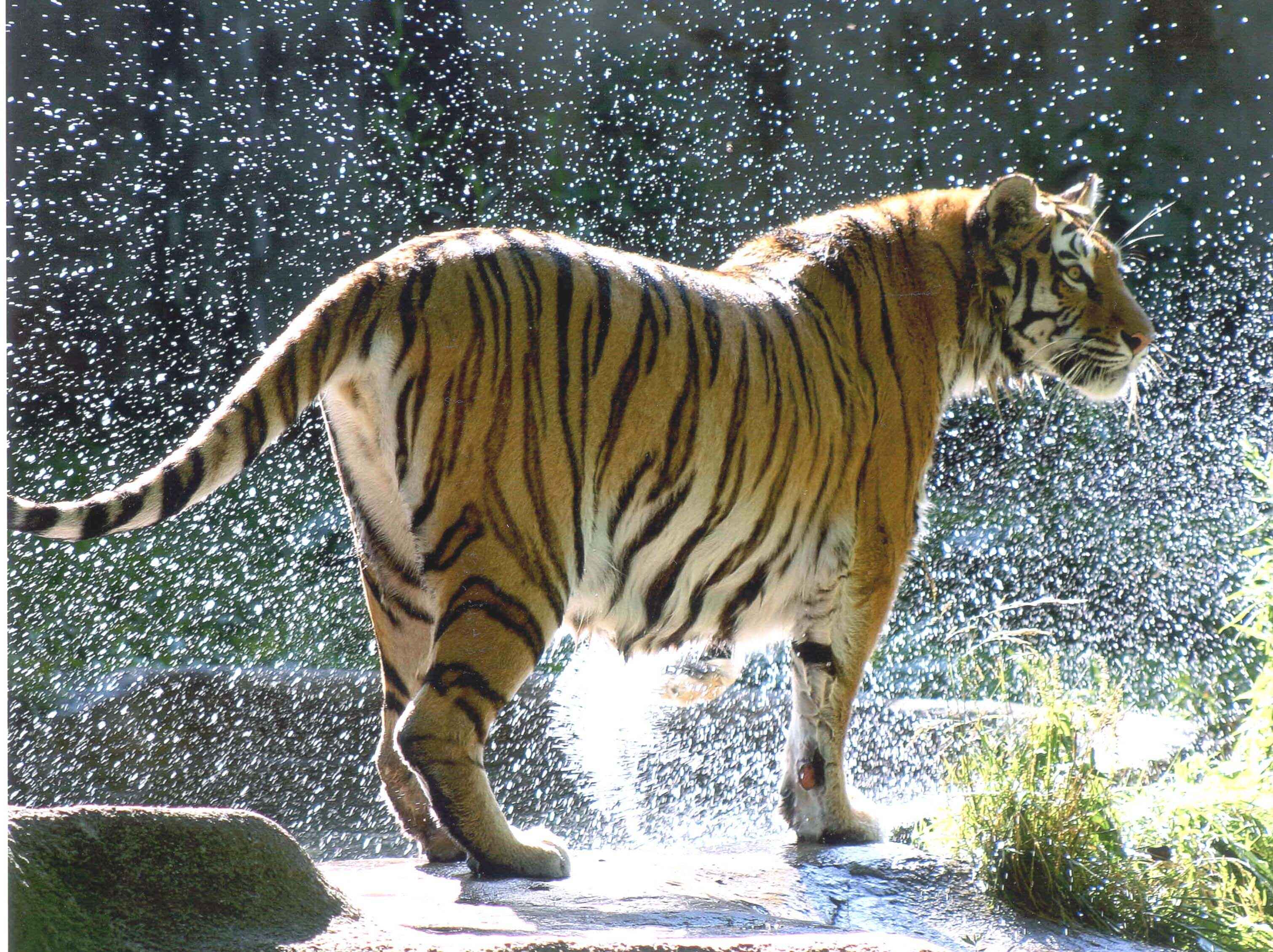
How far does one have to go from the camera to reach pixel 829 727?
259 cm

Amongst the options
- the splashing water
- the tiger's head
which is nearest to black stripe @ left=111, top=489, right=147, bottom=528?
the splashing water

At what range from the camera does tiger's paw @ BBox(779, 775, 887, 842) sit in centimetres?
254

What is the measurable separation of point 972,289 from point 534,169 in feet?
7.88

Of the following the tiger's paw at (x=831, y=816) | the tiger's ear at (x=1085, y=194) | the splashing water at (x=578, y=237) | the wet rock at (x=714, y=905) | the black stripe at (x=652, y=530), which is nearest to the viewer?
the wet rock at (x=714, y=905)

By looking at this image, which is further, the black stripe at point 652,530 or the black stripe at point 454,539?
the black stripe at point 652,530

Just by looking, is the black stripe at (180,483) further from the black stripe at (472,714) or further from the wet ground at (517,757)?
the wet ground at (517,757)

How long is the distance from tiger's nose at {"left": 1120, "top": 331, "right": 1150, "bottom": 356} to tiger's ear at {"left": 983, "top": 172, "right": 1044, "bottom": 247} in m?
0.31

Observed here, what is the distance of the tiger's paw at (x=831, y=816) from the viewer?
8.34 ft

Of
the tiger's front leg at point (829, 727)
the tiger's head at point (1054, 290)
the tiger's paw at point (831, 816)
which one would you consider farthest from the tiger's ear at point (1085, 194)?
the tiger's paw at point (831, 816)

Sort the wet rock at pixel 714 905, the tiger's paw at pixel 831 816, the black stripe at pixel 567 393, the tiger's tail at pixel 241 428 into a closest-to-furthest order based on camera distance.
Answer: the wet rock at pixel 714 905 → the tiger's tail at pixel 241 428 → the black stripe at pixel 567 393 → the tiger's paw at pixel 831 816

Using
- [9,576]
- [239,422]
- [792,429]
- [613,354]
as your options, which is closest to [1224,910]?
[792,429]

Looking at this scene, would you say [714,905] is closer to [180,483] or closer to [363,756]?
[180,483]

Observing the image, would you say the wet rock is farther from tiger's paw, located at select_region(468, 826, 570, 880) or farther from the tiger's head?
the tiger's head

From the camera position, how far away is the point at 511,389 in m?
2.12
